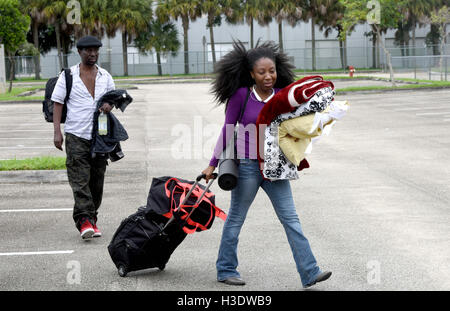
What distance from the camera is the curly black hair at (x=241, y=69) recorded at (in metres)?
5.49

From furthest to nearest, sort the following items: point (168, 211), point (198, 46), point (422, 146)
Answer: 1. point (198, 46)
2. point (422, 146)
3. point (168, 211)

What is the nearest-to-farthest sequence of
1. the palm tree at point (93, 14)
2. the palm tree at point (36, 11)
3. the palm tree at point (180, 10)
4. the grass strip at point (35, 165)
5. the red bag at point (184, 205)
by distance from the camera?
the red bag at point (184, 205)
the grass strip at point (35, 165)
the palm tree at point (93, 14)
the palm tree at point (36, 11)
the palm tree at point (180, 10)

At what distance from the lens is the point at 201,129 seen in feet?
60.1

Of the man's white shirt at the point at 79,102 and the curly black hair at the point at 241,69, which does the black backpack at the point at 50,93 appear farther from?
the curly black hair at the point at 241,69

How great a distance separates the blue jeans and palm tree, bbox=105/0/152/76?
53050 millimetres

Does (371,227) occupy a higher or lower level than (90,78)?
lower

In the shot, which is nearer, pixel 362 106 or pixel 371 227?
pixel 371 227

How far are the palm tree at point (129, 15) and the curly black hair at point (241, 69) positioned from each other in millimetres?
52852

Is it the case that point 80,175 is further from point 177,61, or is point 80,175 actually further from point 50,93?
point 177,61

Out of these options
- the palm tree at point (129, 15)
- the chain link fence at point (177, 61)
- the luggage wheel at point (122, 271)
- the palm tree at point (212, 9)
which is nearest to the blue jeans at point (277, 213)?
the luggage wheel at point (122, 271)

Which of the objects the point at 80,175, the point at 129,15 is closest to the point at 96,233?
the point at 80,175
